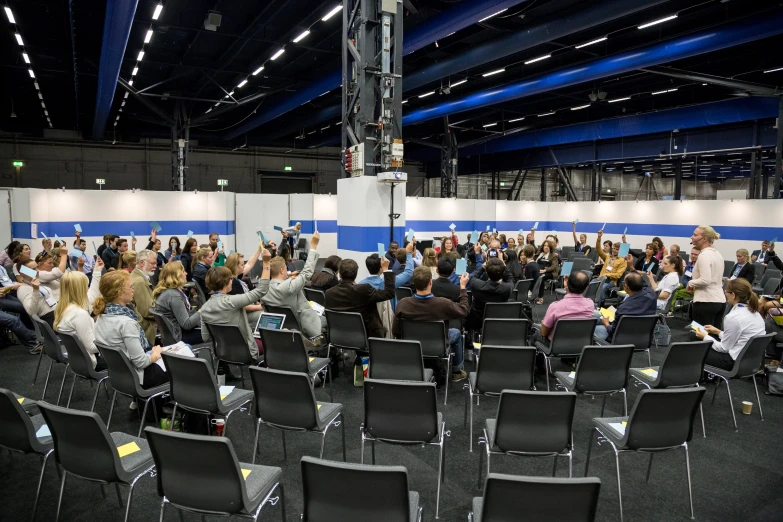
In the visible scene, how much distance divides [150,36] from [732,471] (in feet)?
38.2

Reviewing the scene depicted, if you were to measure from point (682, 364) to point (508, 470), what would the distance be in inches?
67.9

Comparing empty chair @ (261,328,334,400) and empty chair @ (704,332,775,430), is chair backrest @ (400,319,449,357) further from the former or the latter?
empty chair @ (704,332,775,430)

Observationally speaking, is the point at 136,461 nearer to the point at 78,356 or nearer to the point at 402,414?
the point at 402,414

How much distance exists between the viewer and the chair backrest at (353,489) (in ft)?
6.26

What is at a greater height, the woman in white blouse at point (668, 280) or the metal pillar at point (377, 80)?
the metal pillar at point (377, 80)

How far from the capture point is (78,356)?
3865 millimetres

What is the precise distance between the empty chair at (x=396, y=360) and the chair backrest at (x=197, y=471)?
1.72 meters

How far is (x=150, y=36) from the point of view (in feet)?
32.5

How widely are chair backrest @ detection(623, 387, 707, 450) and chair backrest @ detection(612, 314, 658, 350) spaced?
2001 mm

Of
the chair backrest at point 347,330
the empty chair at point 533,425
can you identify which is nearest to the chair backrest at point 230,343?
the chair backrest at point 347,330

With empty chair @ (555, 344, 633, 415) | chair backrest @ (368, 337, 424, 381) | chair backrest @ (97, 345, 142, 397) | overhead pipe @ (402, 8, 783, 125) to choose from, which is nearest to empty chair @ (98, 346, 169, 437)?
→ chair backrest @ (97, 345, 142, 397)

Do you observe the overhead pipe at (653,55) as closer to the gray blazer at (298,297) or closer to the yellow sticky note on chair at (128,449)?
the gray blazer at (298,297)

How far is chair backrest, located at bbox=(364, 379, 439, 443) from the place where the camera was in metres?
2.86

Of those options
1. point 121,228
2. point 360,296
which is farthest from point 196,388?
point 121,228
